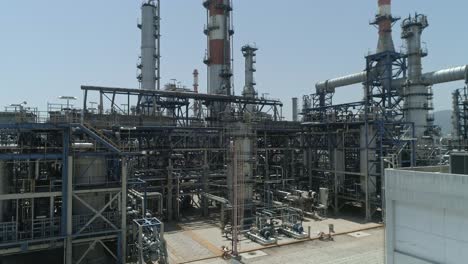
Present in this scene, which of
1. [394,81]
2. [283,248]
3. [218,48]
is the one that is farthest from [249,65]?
[283,248]

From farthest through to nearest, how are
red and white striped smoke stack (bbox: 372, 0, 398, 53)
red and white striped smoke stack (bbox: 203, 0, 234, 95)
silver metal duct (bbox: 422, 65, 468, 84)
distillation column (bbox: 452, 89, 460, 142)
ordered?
red and white striped smoke stack (bbox: 203, 0, 234, 95), distillation column (bbox: 452, 89, 460, 142), red and white striped smoke stack (bbox: 372, 0, 398, 53), silver metal duct (bbox: 422, 65, 468, 84)

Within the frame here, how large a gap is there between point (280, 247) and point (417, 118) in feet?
96.5

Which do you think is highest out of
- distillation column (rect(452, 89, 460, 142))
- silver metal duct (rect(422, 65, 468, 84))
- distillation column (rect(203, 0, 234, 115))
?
distillation column (rect(203, 0, 234, 115))

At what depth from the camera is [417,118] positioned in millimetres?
44844

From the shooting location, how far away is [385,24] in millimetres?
45906

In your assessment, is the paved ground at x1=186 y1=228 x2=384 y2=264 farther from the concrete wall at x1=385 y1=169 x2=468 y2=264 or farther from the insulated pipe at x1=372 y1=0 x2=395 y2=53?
the insulated pipe at x1=372 y1=0 x2=395 y2=53

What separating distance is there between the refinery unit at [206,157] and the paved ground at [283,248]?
123cm

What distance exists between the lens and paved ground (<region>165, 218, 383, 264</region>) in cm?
2238

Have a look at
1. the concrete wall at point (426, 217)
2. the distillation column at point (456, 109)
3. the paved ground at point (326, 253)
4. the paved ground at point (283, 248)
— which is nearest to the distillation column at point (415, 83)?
Answer: the distillation column at point (456, 109)

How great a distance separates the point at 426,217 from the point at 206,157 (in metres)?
21.6

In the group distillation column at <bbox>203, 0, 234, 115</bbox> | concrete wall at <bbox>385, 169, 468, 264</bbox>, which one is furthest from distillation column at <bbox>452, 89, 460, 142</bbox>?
concrete wall at <bbox>385, 169, 468, 264</bbox>

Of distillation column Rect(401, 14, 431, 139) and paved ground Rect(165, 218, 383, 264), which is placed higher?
distillation column Rect(401, 14, 431, 139)

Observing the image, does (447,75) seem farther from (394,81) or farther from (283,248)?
(283,248)

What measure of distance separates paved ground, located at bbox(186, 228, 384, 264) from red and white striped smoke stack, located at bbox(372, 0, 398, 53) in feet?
91.7
